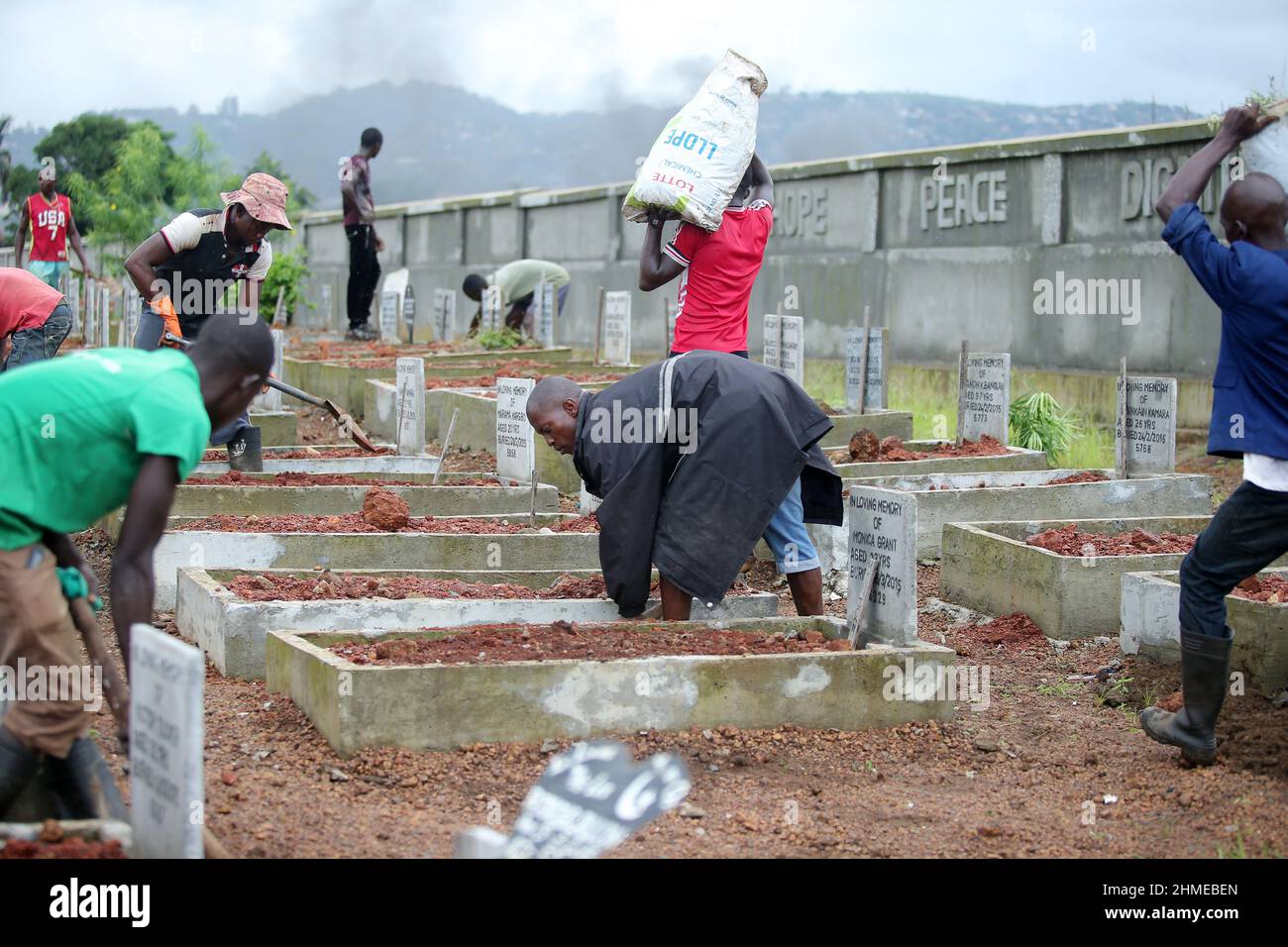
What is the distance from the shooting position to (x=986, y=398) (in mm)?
10578

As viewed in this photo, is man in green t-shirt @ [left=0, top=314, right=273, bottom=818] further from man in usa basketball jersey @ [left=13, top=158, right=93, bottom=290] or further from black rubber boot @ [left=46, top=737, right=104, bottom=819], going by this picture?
man in usa basketball jersey @ [left=13, top=158, right=93, bottom=290]

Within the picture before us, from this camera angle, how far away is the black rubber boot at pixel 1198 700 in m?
5.02

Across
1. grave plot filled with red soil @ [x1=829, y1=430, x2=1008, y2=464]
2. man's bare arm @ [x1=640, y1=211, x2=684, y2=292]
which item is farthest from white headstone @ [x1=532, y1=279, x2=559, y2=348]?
man's bare arm @ [x1=640, y1=211, x2=684, y2=292]

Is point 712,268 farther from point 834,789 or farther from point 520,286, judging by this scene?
point 520,286

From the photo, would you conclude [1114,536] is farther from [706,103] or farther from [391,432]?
[391,432]

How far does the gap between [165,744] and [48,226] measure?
15.6 meters

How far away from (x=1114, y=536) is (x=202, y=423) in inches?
211

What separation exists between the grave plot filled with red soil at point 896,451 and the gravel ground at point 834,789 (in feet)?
13.2

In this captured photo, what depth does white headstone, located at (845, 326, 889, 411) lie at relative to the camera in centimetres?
1204

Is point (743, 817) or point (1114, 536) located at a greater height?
point (1114, 536)

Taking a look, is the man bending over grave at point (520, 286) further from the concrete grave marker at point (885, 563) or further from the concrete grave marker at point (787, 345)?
the concrete grave marker at point (885, 563)

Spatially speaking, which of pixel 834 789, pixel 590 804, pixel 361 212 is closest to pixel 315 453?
pixel 834 789
